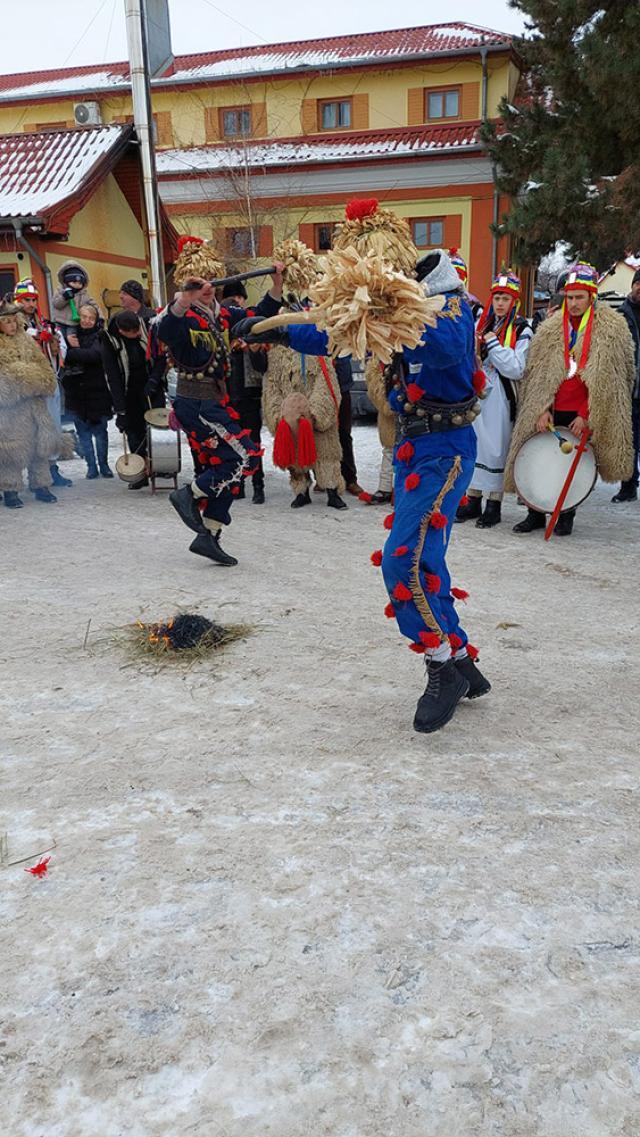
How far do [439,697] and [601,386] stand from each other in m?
3.62

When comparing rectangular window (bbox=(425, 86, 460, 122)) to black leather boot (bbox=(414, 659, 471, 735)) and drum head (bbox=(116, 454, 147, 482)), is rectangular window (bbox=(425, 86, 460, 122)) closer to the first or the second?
drum head (bbox=(116, 454, 147, 482))

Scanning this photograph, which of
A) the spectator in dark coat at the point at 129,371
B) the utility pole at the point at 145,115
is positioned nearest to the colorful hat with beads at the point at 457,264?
the spectator in dark coat at the point at 129,371

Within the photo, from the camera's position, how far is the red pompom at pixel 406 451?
342 centimetres

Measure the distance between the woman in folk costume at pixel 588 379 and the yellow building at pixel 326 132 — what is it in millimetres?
16194

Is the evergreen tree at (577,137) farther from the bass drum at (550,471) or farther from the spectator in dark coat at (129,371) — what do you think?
the spectator in dark coat at (129,371)

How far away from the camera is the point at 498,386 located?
6.86 metres

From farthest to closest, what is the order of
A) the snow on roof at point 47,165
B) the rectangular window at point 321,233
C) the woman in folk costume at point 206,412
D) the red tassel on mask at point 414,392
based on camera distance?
the rectangular window at point 321,233
the snow on roof at point 47,165
the woman in folk costume at point 206,412
the red tassel on mask at point 414,392

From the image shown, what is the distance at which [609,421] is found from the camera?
6.17m

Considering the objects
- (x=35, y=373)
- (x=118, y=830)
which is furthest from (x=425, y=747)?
(x=35, y=373)

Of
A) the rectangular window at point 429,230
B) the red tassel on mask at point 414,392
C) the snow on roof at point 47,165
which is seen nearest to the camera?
the red tassel on mask at point 414,392

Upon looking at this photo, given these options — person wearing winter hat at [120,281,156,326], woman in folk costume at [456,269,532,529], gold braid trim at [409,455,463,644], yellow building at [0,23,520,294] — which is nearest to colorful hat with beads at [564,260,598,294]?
woman in folk costume at [456,269,532,529]

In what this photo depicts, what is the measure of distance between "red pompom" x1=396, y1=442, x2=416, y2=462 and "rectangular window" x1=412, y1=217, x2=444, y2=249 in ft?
66.4

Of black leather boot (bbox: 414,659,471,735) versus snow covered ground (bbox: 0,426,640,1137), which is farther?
black leather boot (bbox: 414,659,471,735)

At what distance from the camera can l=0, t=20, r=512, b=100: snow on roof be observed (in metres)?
23.4
